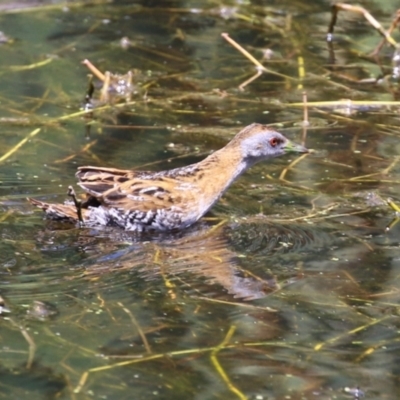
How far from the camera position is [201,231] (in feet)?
22.6

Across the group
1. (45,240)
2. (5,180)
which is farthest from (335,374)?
(5,180)

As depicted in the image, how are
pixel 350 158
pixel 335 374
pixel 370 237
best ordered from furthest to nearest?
pixel 350 158 → pixel 370 237 → pixel 335 374

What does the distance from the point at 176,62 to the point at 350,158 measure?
2733 millimetres

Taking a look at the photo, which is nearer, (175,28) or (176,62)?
(176,62)

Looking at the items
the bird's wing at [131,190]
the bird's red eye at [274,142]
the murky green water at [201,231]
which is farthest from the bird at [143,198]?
the bird's red eye at [274,142]

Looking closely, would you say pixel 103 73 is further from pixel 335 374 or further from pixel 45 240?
pixel 335 374

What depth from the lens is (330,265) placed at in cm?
618

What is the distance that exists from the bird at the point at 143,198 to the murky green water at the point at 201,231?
0.11 metres

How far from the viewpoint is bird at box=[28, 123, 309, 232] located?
6.82m

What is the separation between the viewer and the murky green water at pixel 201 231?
193 inches

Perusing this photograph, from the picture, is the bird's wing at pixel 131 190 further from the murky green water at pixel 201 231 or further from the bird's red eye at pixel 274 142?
the bird's red eye at pixel 274 142

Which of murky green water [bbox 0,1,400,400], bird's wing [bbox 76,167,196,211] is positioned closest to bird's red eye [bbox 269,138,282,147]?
murky green water [bbox 0,1,400,400]

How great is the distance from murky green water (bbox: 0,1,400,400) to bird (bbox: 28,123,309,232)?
0.11 metres

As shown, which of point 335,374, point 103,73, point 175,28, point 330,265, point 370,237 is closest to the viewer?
point 335,374
